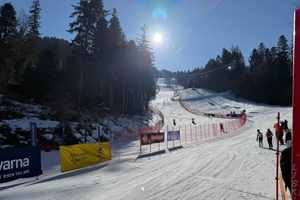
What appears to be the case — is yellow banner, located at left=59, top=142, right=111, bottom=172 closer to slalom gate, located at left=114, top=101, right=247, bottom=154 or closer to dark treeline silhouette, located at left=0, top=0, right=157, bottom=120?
slalom gate, located at left=114, top=101, right=247, bottom=154

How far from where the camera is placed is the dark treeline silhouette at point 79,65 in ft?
77.6

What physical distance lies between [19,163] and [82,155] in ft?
12.3

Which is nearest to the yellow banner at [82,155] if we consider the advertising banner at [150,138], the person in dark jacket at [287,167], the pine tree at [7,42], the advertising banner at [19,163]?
the advertising banner at [19,163]

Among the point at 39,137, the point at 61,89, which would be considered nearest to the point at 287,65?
the point at 61,89

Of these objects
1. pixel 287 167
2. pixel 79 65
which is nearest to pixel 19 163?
pixel 287 167

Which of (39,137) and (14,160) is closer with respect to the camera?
(14,160)

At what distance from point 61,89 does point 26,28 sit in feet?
56.5

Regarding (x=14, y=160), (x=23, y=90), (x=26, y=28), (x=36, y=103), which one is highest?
(x=26, y=28)

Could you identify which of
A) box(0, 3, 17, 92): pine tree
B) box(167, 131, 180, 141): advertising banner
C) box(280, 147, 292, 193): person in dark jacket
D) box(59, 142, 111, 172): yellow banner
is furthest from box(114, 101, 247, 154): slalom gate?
box(0, 3, 17, 92): pine tree

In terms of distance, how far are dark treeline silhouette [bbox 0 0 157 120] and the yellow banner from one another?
8.46m

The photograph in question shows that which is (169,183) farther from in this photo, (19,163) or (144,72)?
(144,72)

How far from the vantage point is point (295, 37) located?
197 cm

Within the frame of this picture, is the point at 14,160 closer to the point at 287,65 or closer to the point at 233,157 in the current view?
the point at 233,157

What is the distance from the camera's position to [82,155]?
40.2ft
